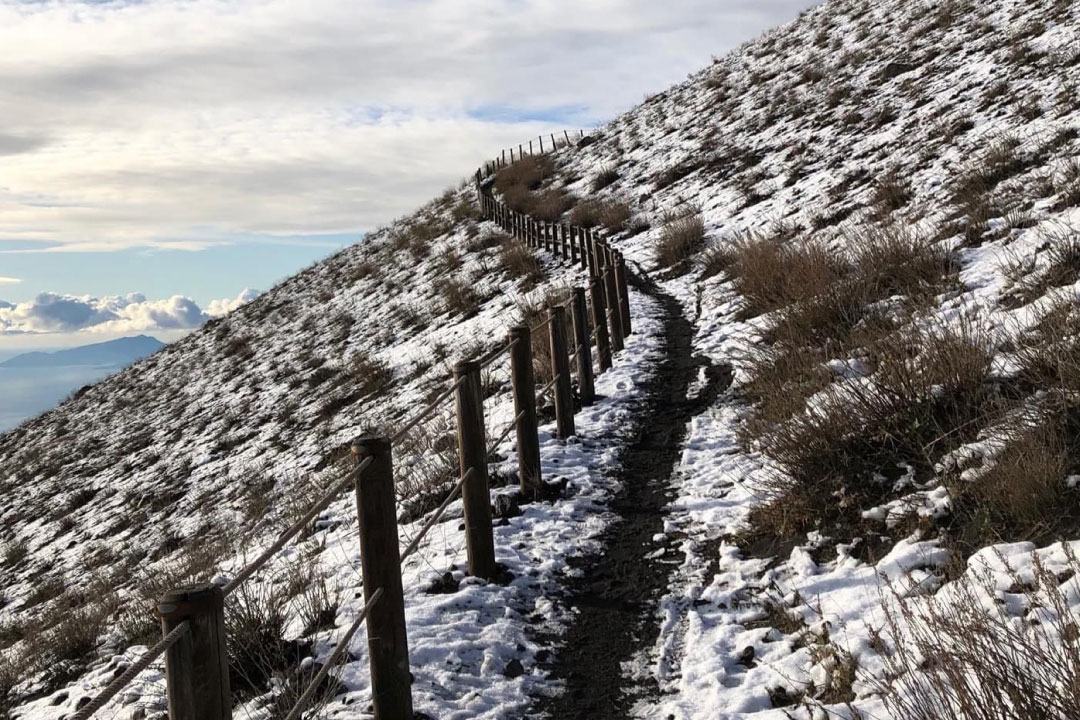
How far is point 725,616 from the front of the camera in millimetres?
4250

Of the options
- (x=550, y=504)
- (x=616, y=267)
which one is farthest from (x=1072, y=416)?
(x=616, y=267)

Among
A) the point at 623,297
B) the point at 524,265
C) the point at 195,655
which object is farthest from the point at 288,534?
the point at 524,265

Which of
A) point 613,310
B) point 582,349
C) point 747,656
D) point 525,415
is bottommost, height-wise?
point 747,656

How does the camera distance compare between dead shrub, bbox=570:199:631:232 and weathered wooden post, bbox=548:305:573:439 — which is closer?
weathered wooden post, bbox=548:305:573:439

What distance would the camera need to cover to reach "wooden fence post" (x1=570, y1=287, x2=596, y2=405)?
851 cm

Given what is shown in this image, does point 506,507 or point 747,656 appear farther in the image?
point 506,507

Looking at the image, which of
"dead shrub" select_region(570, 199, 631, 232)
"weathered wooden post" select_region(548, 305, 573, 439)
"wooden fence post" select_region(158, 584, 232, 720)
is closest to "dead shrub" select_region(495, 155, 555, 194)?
"dead shrub" select_region(570, 199, 631, 232)

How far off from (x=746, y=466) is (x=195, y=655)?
15.2 feet

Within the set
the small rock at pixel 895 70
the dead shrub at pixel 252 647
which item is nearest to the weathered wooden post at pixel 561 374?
the dead shrub at pixel 252 647

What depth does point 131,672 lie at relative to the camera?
1.79 metres

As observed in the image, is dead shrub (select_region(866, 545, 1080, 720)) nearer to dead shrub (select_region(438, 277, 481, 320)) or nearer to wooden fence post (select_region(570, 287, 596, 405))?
wooden fence post (select_region(570, 287, 596, 405))

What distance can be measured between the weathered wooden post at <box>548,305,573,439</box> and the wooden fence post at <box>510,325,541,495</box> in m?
1.11

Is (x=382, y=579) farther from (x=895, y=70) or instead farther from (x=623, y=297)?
(x=895, y=70)

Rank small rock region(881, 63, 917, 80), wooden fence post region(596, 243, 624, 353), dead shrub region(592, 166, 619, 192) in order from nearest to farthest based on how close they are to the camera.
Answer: wooden fence post region(596, 243, 624, 353) < small rock region(881, 63, 917, 80) < dead shrub region(592, 166, 619, 192)
